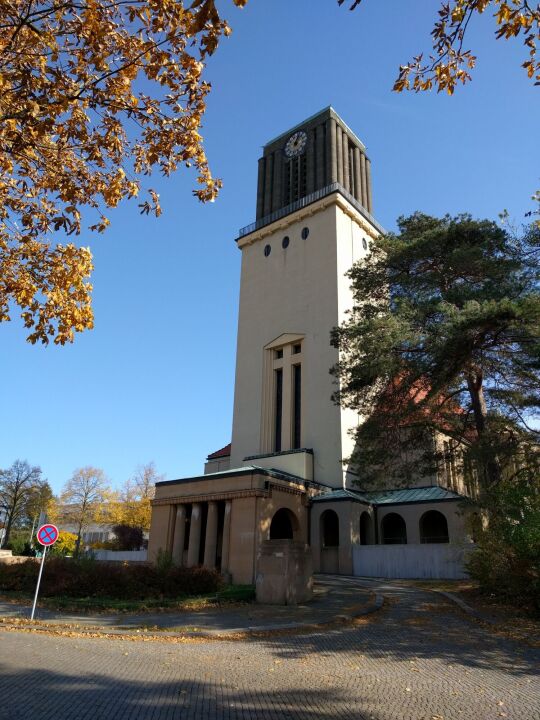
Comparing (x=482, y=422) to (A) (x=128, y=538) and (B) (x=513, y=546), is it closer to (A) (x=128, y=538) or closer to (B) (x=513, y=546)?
(B) (x=513, y=546)

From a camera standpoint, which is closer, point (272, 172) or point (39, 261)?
point (39, 261)

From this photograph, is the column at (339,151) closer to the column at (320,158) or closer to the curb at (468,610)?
the column at (320,158)

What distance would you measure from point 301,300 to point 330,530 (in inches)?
674

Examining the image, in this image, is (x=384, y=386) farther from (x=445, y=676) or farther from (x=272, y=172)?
(x=272, y=172)

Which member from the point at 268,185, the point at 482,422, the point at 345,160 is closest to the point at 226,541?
the point at 482,422

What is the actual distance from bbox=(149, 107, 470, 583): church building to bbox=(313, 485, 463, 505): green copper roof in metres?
0.11

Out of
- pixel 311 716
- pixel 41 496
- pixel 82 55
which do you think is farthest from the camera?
pixel 41 496

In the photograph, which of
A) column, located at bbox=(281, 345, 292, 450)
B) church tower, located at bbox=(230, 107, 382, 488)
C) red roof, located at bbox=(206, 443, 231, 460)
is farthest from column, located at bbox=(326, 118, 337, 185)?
red roof, located at bbox=(206, 443, 231, 460)

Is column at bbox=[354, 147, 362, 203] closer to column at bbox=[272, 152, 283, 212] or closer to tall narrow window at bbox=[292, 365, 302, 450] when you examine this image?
column at bbox=[272, 152, 283, 212]

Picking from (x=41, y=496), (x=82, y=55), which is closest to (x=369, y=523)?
(x=82, y=55)

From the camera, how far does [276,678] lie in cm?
666

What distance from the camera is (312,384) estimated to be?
35875 millimetres

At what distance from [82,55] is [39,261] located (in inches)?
147

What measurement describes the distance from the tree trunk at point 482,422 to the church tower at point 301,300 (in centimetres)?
1363
